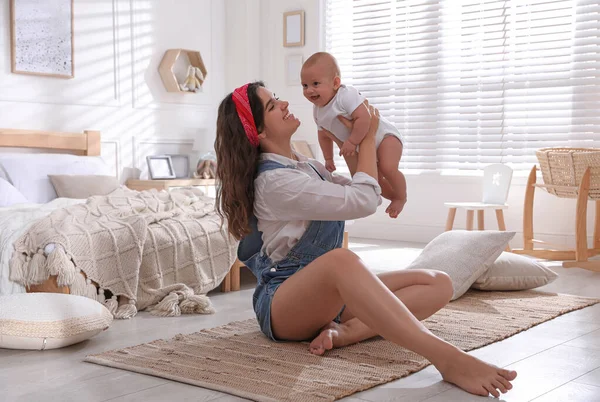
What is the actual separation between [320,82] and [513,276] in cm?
160

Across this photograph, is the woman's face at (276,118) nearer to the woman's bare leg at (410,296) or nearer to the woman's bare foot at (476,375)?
the woman's bare leg at (410,296)

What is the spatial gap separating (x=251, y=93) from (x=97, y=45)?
351cm

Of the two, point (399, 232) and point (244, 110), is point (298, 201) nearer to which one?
point (244, 110)

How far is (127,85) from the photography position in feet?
18.4

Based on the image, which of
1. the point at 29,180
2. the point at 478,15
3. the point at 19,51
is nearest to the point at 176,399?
the point at 29,180

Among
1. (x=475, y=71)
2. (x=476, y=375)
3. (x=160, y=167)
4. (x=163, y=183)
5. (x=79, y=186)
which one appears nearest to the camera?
(x=476, y=375)

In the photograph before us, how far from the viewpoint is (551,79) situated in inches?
203

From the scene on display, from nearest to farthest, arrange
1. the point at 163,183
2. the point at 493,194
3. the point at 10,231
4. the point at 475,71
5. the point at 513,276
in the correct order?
the point at 10,231, the point at 513,276, the point at 493,194, the point at 163,183, the point at 475,71

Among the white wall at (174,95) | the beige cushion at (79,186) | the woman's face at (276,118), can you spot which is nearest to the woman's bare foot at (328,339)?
the woman's face at (276,118)

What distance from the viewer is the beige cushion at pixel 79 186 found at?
4.41 metres

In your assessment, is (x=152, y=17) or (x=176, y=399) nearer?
(x=176, y=399)

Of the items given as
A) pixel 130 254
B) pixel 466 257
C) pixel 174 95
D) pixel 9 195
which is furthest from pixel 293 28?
pixel 130 254

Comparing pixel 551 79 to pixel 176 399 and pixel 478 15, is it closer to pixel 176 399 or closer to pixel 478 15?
pixel 478 15

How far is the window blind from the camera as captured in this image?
5.07 meters
